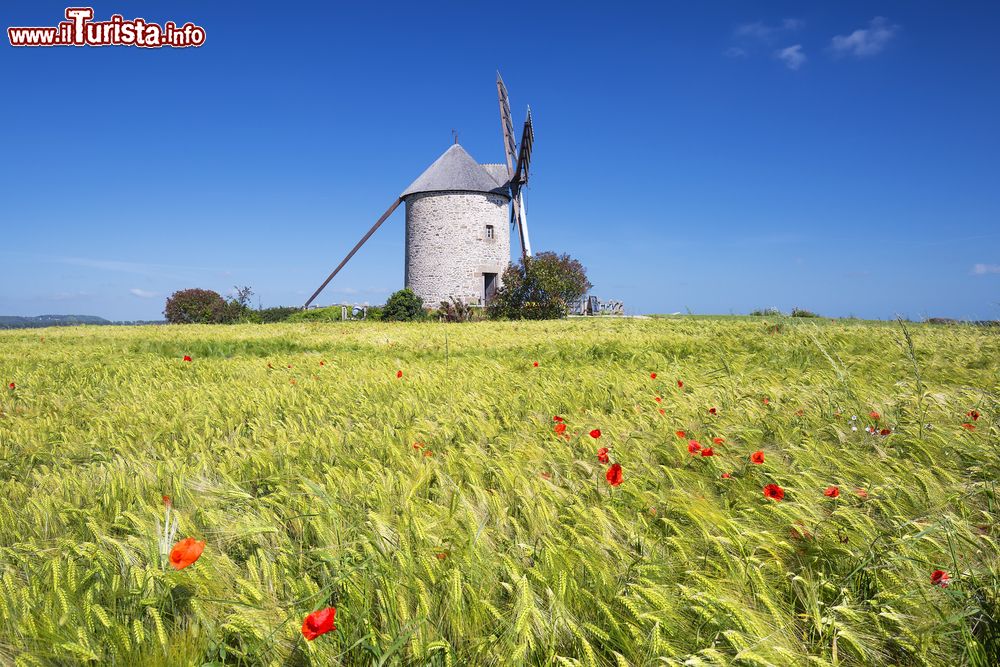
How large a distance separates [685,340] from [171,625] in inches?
251

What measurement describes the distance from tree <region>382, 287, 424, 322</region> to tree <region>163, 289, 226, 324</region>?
42.1ft

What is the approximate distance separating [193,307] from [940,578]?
3584 centimetres

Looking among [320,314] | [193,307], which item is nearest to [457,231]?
[320,314]

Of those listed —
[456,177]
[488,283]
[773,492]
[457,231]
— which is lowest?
[773,492]

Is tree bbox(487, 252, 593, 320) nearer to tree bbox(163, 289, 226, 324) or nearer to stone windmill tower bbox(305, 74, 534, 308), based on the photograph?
stone windmill tower bbox(305, 74, 534, 308)

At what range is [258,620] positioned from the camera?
1258mm

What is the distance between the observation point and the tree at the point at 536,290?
23375 mm

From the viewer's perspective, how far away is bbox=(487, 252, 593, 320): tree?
23.4 meters

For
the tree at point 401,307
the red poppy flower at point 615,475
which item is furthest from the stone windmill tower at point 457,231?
the red poppy flower at point 615,475

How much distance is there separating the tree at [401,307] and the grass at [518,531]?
20674mm

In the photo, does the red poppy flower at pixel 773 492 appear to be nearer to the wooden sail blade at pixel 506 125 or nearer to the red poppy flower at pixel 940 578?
the red poppy flower at pixel 940 578

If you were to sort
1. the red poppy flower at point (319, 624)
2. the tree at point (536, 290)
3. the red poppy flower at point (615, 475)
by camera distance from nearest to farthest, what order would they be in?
the red poppy flower at point (319, 624), the red poppy flower at point (615, 475), the tree at point (536, 290)

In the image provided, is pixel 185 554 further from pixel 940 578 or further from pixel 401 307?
Answer: pixel 401 307

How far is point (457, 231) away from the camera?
29.6 meters
